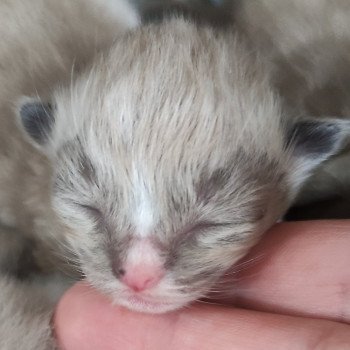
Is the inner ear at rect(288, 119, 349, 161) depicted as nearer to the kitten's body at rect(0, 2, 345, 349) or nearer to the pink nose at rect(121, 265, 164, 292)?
the kitten's body at rect(0, 2, 345, 349)

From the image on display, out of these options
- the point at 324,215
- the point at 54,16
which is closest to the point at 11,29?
the point at 54,16

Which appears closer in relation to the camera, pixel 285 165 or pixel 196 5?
pixel 285 165

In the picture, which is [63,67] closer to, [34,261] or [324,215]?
[34,261]

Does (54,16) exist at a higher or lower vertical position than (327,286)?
higher

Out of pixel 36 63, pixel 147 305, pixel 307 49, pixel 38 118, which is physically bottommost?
pixel 147 305

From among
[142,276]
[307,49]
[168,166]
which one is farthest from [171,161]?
[307,49]

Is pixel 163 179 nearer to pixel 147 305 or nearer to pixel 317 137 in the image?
pixel 147 305

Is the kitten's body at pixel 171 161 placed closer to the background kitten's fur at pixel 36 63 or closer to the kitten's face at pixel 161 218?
the kitten's face at pixel 161 218
